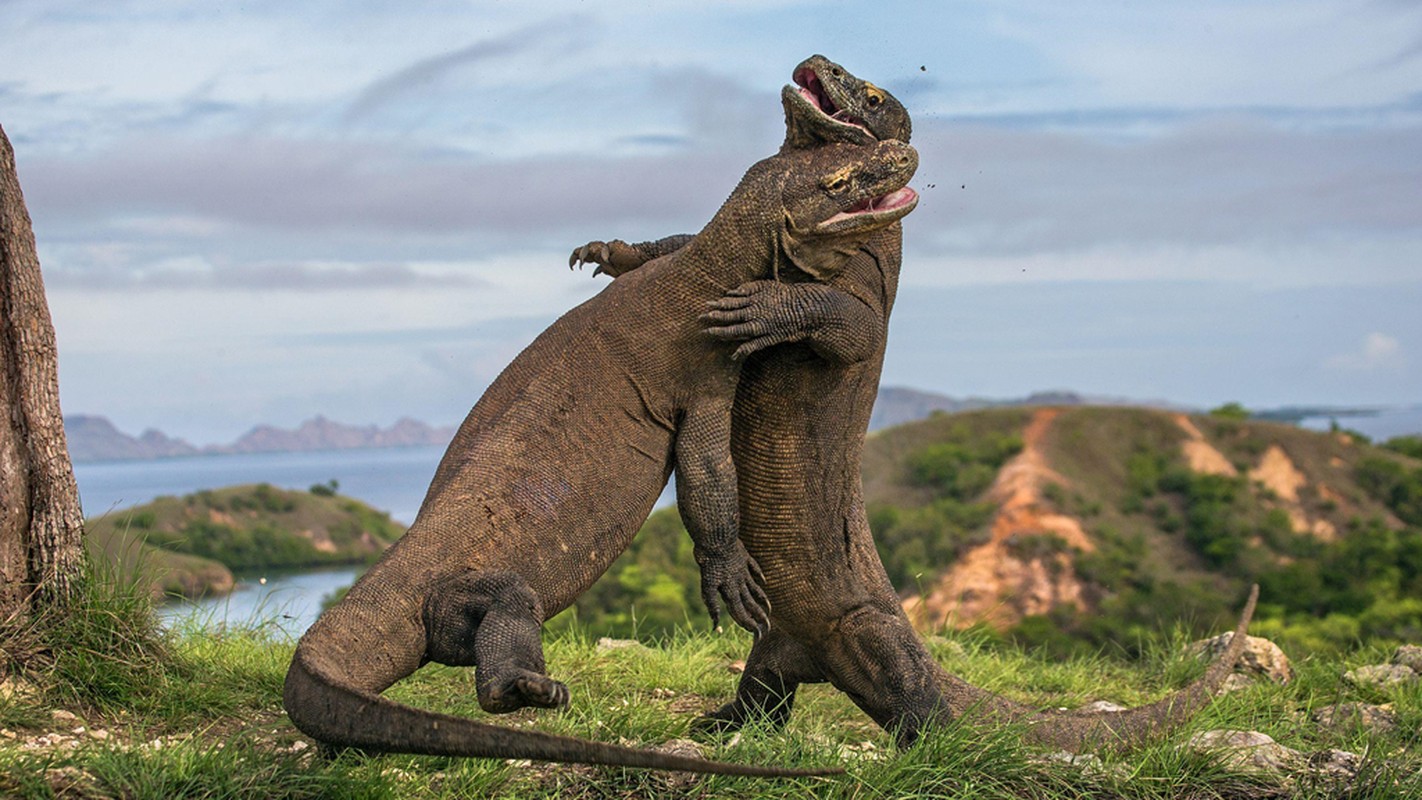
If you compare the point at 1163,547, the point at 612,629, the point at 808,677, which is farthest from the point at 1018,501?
the point at 808,677

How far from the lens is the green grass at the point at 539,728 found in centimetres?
523

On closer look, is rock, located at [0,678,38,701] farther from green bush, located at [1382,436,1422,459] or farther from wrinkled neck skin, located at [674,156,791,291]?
green bush, located at [1382,436,1422,459]

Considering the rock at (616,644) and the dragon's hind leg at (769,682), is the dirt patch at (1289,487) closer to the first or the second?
the rock at (616,644)

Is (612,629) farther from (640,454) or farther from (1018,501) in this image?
(1018,501)

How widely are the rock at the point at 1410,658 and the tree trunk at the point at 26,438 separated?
818 cm

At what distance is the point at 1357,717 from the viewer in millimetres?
7465

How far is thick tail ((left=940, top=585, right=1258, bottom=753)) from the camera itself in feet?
22.3

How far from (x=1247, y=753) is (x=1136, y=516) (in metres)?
44.0

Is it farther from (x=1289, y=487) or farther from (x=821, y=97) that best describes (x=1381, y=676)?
(x=1289, y=487)

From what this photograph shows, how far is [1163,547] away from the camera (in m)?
48.9

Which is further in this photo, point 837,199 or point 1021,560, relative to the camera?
point 1021,560

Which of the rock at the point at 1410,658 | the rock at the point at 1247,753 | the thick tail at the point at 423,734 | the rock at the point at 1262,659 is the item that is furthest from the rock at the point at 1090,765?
the rock at the point at 1410,658

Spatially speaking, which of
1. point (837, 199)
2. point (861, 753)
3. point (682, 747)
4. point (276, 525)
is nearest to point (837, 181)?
point (837, 199)

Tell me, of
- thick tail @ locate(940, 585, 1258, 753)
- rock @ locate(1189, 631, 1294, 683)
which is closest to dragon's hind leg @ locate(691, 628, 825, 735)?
thick tail @ locate(940, 585, 1258, 753)
